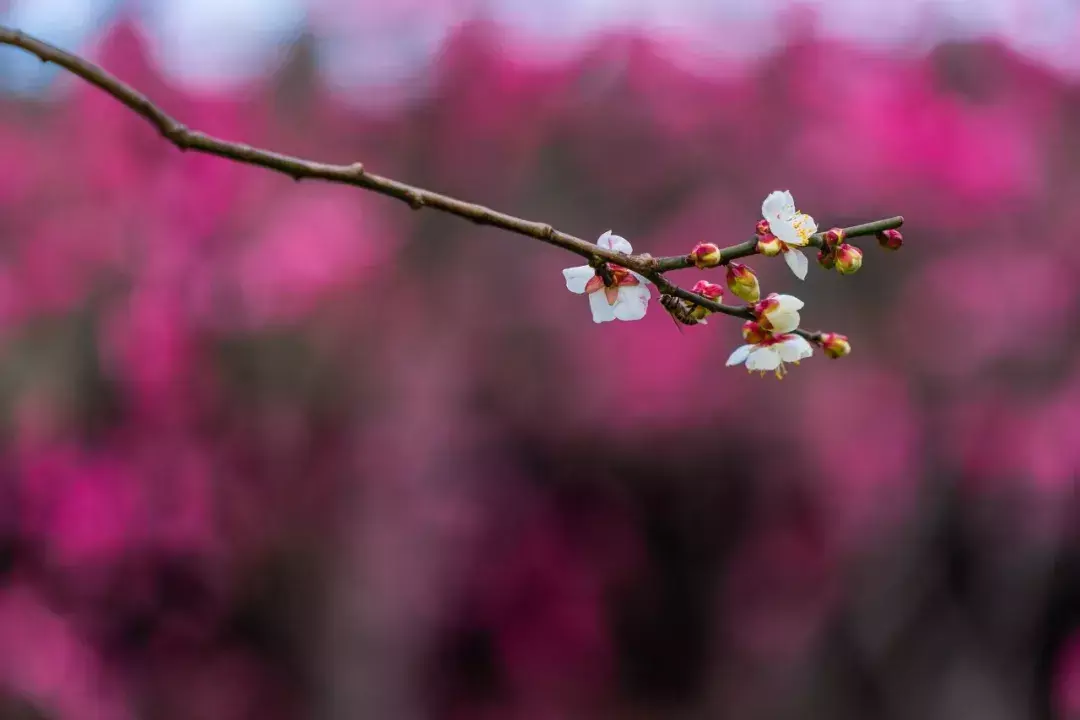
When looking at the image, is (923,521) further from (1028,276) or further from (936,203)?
(936,203)

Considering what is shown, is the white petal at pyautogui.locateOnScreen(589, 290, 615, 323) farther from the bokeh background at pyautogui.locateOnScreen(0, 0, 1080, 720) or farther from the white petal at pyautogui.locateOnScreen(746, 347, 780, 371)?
the bokeh background at pyautogui.locateOnScreen(0, 0, 1080, 720)

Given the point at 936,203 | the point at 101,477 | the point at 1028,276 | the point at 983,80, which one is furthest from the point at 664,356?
the point at 101,477

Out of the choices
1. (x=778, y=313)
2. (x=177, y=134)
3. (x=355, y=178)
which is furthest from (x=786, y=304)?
(x=177, y=134)

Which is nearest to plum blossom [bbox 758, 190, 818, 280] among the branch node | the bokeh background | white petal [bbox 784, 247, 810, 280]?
white petal [bbox 784, 247, 810, 280]

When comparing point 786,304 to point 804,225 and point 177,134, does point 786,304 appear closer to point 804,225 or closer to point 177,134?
point 804,225

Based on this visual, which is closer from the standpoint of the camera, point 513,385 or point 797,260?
point 797,260

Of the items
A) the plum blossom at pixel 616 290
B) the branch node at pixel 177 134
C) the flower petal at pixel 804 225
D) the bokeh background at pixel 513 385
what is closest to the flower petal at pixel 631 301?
the plum blossom at pixel 616 290

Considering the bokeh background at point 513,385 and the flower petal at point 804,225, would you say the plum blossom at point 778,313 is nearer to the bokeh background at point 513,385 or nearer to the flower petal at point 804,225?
the flower petal at point 804,225

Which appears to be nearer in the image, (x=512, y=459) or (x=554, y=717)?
(x=512, y=459)
